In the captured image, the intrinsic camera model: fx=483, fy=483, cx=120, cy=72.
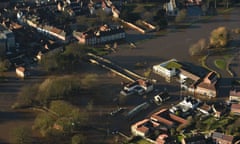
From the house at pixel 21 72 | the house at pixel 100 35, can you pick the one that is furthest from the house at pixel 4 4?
the house at pixel 21 72

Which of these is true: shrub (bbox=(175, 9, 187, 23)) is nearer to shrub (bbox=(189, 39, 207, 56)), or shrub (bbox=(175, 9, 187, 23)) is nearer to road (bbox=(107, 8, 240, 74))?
road (bbox=(107, 8, 240, 74))

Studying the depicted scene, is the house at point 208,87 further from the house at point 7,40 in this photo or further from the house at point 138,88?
the house at point 7,40

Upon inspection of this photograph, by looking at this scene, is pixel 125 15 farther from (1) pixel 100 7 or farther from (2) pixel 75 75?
(2) pixel 75 75

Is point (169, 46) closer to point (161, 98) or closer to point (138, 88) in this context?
point (138, 88)

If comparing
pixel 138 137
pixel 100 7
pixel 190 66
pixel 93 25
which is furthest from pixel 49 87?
pixel 100 7

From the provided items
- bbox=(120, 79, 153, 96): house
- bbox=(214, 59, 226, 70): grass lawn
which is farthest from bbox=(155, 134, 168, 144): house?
bbox=(214, 59, 226, 70): grass lawn

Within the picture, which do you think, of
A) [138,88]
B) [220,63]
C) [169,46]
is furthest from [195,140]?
[169,46]

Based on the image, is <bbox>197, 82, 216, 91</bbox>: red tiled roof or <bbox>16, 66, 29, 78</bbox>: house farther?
<bbox>16, 66, 29, 78</bbox>: house
